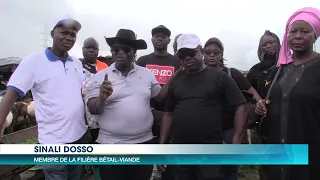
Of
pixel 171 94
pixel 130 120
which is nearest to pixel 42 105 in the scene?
pixel 130 120

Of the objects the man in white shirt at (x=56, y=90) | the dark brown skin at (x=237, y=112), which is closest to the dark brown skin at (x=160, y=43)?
the dark brown skin at (x=237, y=112)

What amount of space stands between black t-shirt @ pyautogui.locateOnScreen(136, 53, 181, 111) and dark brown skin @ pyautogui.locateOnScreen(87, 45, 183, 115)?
0.84m

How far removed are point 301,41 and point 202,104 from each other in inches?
35.7

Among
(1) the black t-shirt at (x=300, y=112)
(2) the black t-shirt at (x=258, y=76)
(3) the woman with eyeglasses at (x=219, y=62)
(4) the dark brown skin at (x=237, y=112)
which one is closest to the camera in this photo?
(1) the black t-shirt at (x=300, y=112)

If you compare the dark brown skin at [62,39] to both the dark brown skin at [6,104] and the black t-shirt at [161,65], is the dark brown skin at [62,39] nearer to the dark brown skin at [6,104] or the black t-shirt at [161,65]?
the dark brown skin at [6,104]

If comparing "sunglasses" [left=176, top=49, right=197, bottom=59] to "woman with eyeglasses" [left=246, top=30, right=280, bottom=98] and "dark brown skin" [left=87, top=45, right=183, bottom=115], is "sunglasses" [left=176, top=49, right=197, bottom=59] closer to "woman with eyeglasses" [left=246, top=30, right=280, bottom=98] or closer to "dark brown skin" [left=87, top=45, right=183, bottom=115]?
"dark brown skin" [left=87, top=45, right=183, bottom=115]

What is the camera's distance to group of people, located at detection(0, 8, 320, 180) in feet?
6.80

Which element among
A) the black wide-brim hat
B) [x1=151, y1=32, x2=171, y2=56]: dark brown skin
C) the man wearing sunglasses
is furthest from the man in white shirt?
[x1=151, y1=32, x2=171, y2=56]: dark brown skin

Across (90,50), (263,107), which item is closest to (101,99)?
(263,107)

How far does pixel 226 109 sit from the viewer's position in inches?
112

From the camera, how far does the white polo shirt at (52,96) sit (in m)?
2.44

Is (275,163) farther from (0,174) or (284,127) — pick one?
(0,174)

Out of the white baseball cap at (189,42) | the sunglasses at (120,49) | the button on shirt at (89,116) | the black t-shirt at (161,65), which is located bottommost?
the button on shirt at (89,116)

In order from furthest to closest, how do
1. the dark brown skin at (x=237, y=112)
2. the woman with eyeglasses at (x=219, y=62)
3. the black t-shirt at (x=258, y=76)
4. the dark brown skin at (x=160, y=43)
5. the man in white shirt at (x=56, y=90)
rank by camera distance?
1. the dark brown skin at (x=160, y=43)
2. the black t-shirt at (x=258, y=76)
3. the woman with eyeglasses at (x=219, y=62)
4. the dark brown skin at (x=237, y=112)
5. the man in white shirt at (x=56, y=90)
